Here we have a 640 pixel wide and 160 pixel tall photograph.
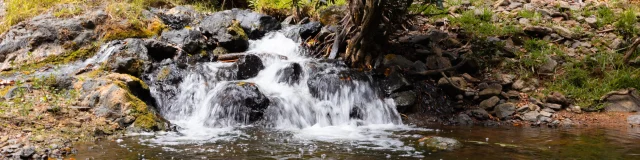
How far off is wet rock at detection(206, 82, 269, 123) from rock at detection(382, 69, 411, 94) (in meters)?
1.96

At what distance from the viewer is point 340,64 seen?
7.82 meters

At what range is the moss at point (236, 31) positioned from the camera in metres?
8.66

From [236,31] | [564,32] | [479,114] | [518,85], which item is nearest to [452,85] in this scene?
[479,114]

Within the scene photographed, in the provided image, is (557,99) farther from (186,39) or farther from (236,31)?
(186,39)

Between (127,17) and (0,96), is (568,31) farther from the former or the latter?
(0,96)

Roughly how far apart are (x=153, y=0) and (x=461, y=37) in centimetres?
685

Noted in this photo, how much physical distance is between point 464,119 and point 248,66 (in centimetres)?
350

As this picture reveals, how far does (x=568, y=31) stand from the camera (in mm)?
8773

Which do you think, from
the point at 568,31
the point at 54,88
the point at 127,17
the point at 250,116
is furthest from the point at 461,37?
the point at 54,88

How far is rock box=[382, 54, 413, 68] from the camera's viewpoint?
25.1 feet

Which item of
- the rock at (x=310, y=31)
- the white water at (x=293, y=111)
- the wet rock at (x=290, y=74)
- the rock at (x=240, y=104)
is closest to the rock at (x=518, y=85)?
the white water at (x=293, y=111)

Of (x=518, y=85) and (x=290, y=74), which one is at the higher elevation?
(x=290, y=74)

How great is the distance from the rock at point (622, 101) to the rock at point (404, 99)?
113 inches

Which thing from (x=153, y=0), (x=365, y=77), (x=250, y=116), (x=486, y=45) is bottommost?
(x=250, y=116)
